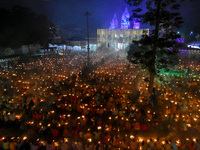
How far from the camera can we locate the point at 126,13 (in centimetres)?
5100

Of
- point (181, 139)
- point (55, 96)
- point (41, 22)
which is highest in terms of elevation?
point (41, 22)

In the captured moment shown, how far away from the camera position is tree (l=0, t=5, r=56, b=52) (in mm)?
25766

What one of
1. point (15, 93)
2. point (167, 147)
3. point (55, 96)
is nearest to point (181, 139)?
point (167, 147)

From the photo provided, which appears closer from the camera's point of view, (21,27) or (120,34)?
(21,27)

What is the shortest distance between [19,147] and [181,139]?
7575 millimetres

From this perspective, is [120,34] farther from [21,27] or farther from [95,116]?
[95,116]

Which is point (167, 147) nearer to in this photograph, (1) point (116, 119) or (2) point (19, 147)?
(1) point (116, 119)

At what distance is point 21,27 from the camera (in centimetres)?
2806

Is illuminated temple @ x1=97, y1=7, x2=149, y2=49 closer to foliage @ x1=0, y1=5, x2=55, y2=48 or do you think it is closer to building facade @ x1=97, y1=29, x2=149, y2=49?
building facade @ x1=97, y1=29, x2=149, y2=49

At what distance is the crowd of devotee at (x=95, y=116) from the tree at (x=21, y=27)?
52.4 feet

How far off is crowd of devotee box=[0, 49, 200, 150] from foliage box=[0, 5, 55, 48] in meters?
16.0

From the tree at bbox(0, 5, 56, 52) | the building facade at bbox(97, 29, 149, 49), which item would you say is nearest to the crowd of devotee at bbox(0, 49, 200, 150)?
the tree at bbox(0, 5, 56, 52)

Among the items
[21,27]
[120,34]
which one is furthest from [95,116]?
[120,34]

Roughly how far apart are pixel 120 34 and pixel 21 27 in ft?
100
